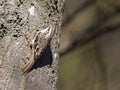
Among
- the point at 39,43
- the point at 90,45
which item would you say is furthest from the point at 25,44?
the point at 90,45

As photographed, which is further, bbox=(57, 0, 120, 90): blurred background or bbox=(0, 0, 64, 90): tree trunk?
bbox=(57, 0, 120, 90): blurred background

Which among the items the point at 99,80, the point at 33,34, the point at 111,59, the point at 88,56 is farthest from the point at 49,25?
the point at 111,59

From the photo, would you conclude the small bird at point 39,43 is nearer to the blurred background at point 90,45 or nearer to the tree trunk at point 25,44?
the tree trunk at point 25,44

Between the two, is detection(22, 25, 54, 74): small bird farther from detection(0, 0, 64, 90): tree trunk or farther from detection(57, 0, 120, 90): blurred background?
detection(57, 0, 120, 90): blurred background

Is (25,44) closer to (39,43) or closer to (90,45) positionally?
(39,43)

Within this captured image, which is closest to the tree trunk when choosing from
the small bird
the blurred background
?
the small bird

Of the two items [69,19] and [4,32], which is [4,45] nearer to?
[4,32]
